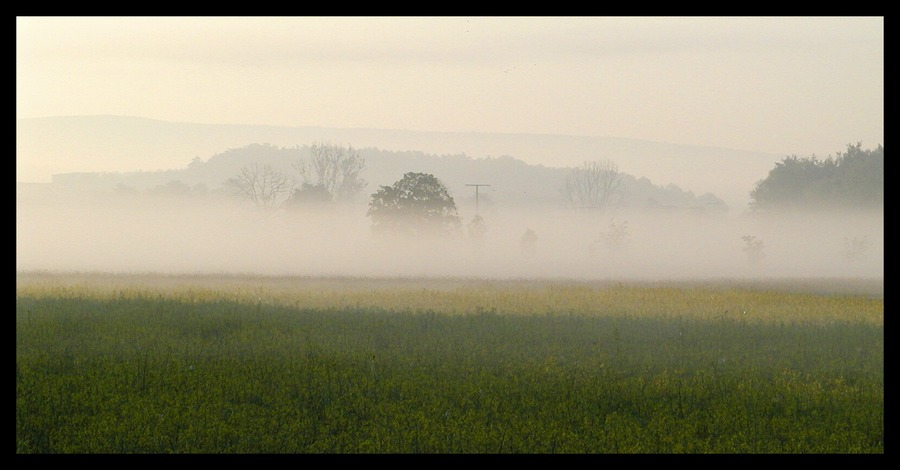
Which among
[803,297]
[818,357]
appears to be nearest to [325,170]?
[803,297]

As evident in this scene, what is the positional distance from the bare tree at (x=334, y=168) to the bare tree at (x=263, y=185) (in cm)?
261

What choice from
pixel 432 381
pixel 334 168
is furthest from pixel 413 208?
pixel 432 381

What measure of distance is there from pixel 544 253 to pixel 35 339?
212 feet

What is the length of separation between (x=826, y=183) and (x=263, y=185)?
187 ft

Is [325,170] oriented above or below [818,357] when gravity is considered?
above

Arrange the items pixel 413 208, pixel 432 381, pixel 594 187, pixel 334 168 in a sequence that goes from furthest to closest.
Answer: pixel 594 187 < pixel 334 168 < pixel 413 208 < pixel 432 381

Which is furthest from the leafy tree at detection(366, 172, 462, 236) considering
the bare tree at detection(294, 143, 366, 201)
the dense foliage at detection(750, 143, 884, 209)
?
the dense foliage at detection(750, 143, 884, 209)

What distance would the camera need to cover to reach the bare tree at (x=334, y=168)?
3199 inches

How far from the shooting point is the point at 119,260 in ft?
224

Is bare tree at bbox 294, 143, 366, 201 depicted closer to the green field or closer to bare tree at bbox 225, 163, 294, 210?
bare tree at bbox 225, 163, 294, 210

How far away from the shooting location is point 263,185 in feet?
273

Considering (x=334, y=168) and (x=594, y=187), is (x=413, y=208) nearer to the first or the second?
(x=334, y=168)

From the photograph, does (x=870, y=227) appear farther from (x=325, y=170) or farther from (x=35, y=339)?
(x=35, y=339)

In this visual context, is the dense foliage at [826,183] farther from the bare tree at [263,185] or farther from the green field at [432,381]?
the green field at [432,381]
